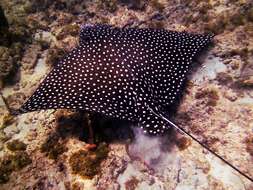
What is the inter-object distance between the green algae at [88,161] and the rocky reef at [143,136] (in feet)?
0.06

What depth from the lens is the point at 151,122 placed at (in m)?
4.94

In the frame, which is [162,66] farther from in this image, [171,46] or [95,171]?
[95,171]

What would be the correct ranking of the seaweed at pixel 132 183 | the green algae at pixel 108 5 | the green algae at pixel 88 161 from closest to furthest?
the seaweed at pixel 132 183, the green algae at pixel 88 161, the green algae at pixel 108 5

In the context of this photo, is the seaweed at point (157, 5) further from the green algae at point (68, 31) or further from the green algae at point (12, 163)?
the green algae at point (12, 163)

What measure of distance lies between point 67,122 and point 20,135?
1.10m

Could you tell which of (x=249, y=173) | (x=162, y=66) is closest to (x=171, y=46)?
(x=162, y=66)

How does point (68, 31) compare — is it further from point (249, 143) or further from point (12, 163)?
point (249, 143)

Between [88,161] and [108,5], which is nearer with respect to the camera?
[88,161]

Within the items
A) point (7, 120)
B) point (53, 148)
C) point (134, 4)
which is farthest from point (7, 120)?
point (134, 4)

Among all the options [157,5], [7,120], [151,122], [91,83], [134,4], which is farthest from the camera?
[134,4]

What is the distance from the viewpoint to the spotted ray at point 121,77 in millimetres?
4996

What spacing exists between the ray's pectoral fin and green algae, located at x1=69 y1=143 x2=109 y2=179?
Answer: 102cm

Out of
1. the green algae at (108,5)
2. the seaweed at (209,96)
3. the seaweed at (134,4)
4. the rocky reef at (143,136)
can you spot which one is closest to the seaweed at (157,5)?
the seaweed at (134,4)

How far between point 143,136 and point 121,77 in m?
1.18
